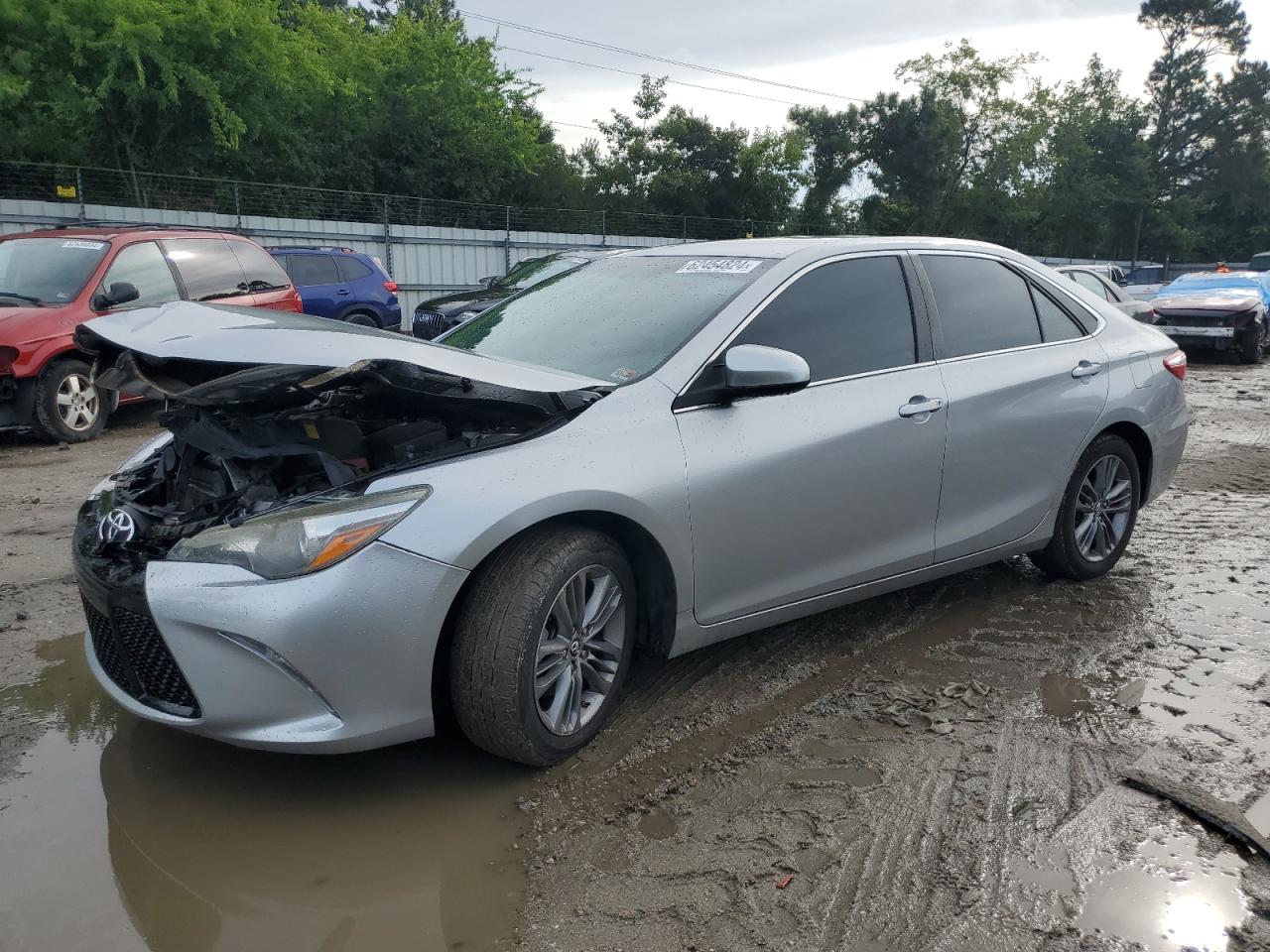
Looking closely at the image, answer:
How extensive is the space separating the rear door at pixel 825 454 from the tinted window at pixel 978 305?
6.3 inches

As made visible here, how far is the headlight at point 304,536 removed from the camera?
2781 mm

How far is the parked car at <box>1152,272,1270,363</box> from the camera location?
655 inches

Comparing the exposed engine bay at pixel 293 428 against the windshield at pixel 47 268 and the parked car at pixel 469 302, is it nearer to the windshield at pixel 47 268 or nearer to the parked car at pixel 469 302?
the windshield at pixel 47 268

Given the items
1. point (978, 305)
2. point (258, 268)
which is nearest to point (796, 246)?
point (978, 305)

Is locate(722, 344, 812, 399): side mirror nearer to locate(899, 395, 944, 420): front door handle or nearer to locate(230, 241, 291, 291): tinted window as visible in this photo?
locate(899, 395, 944, 420): front door handle

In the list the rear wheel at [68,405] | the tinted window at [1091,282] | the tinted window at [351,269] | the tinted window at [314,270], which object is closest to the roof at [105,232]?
the rear wheel at [68,405]

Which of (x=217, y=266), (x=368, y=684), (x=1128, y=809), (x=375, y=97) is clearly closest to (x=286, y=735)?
(x=368, y=684)

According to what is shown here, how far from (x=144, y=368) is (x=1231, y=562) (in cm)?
535

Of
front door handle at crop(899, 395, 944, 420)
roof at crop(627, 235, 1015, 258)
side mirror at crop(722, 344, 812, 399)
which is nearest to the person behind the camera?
side mirror at crop(722, 344, 812, 399)

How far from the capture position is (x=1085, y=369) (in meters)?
4.81

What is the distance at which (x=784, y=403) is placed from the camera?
3711 millimetres

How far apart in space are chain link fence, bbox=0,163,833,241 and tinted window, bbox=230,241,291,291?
8800mm

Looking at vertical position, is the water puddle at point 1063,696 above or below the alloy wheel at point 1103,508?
below

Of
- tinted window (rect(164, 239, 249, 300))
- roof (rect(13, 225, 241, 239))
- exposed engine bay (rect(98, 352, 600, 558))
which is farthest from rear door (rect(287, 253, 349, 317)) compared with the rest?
exposed engine bay (rect(98, 352, 600, 558))
